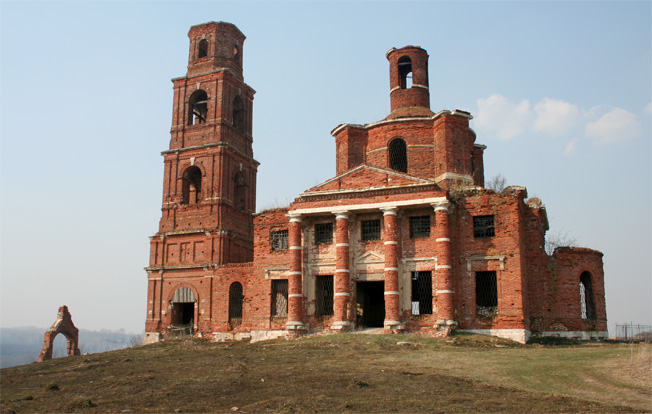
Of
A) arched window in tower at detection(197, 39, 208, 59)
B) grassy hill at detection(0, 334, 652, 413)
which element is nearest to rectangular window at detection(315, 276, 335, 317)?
grassy hill at detection(0, 334, 652, 413)

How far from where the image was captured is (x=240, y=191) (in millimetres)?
37781

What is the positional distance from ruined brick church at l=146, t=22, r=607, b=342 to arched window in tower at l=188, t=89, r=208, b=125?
0.50 metres

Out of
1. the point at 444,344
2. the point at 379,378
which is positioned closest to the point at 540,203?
the point at 444,344

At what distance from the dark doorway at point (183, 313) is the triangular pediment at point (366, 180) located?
1145 centimetres

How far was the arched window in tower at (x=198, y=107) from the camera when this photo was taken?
37.4m

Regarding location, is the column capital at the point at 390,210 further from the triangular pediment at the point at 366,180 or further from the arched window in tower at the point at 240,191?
the arched window in tower at the point at 240,191

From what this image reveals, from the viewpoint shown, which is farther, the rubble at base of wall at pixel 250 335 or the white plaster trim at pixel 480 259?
the rubble at base of wall at pixel 250 335

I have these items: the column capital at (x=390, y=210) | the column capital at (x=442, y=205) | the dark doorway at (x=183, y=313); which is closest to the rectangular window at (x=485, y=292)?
the column capital at (x=442, y=205)

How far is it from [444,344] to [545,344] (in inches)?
179

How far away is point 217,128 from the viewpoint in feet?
118

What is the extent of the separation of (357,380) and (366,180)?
13805 mm

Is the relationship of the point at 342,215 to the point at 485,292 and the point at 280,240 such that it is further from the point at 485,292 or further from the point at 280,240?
the point at 485,292

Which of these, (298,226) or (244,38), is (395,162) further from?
(244,38)

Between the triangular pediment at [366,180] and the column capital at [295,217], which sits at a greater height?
the triangular pediment at [366,180]
